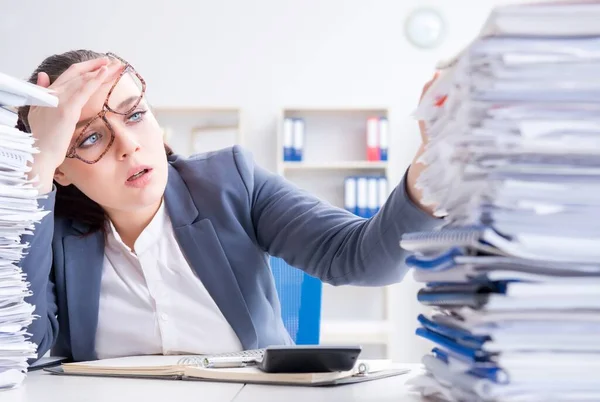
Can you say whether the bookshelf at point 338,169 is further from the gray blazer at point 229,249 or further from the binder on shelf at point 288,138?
the gray blazer at point 229,249

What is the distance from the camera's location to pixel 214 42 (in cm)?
512

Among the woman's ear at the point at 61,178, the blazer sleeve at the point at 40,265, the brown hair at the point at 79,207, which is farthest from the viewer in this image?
the brown hair at the point at 79,207

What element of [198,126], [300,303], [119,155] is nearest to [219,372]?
[119,155]

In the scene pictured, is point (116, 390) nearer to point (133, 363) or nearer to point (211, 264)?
point (133, 363)

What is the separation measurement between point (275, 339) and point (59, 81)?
70 cm

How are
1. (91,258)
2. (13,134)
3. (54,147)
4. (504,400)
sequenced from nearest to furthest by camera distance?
(504,400)
(13,134)
(54,147)
(91,258)

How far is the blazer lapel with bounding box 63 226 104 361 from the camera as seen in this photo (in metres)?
1.50

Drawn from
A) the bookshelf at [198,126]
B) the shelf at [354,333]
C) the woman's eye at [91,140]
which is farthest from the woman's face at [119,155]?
the bookshelf at [198,126]

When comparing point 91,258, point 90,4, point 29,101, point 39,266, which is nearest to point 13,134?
point 29,101

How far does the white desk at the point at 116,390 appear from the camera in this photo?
906mm

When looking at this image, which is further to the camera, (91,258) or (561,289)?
(91,258)

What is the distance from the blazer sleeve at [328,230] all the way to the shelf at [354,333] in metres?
2.80

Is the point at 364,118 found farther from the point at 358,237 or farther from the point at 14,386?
the point at 14,386

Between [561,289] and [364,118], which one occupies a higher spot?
[364,118]
